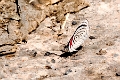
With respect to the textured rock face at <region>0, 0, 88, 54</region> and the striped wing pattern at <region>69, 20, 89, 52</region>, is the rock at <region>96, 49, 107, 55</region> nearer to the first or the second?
the striped wing pattern at <region>69, 20, 89, 52</region>

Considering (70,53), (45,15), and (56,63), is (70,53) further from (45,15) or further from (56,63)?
(45,15)

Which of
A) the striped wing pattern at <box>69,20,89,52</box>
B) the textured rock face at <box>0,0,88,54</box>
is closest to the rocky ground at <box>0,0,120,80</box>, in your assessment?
the textured rock face at <box>0,0,88,54</box>

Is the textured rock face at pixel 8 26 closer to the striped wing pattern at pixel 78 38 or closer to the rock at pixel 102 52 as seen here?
the striped wing pattern at pixel 78 38

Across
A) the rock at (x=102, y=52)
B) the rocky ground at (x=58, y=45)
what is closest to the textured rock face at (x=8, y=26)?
the rocky ground at (x=58, y=45)

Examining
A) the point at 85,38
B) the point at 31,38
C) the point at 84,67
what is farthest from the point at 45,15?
the point at 84,67

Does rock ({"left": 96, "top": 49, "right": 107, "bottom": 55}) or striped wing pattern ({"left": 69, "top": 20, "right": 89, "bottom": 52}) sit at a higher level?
striped wing pattern ({"left": 69, "top": 20, "right": 89, "bottom": 52})

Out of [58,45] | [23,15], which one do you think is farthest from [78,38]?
[23,15]

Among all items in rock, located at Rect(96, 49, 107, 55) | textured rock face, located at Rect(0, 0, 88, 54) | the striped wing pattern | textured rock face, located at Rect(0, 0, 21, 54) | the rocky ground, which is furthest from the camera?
textured rock face, located at Rect(0, 0, 88, 54)
